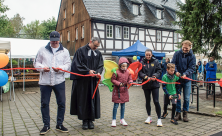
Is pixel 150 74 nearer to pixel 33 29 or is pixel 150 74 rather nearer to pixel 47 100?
pixel 47 100

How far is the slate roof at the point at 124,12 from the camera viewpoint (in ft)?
61.0

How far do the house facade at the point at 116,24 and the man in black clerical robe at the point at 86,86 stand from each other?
1289 centimetres

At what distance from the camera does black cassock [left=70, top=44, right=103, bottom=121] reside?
4422 mm

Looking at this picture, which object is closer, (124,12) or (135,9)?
(124,12)

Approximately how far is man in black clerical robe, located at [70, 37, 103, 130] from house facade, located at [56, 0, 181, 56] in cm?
1289

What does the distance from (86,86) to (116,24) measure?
15308 millimetres

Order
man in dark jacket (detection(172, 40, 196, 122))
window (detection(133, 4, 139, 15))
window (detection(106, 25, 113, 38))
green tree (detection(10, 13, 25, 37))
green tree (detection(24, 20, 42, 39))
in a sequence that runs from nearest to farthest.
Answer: man in dark jacket (detection(172, 40, 196, 122))
window (detection(106, 25, 113, 38))
window (detection(133, 4, 139, 15))
green tree (detection(24, 20, 42, 39))
green tree (detection(10, 13, 25, 37))

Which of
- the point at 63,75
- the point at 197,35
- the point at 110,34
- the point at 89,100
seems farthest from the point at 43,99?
the point at 110,34

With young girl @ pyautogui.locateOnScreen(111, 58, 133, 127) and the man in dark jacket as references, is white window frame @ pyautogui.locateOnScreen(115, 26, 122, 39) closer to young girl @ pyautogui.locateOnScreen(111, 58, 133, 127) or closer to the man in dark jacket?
the man in dark jacket

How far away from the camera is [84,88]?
447cm

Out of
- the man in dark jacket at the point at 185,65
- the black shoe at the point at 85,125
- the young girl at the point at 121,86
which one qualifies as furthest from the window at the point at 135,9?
the black shoe at the point at 85,125

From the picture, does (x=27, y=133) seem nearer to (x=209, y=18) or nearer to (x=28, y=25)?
(x=209, y=18)

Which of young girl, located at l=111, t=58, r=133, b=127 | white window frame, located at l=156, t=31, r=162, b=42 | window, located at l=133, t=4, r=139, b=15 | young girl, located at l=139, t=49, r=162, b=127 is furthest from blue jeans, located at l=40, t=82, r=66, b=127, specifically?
white window frame, located at l=156, t=31, r=162, b=42

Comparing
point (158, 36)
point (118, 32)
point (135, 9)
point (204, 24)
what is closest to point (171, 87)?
point (204, 24)
